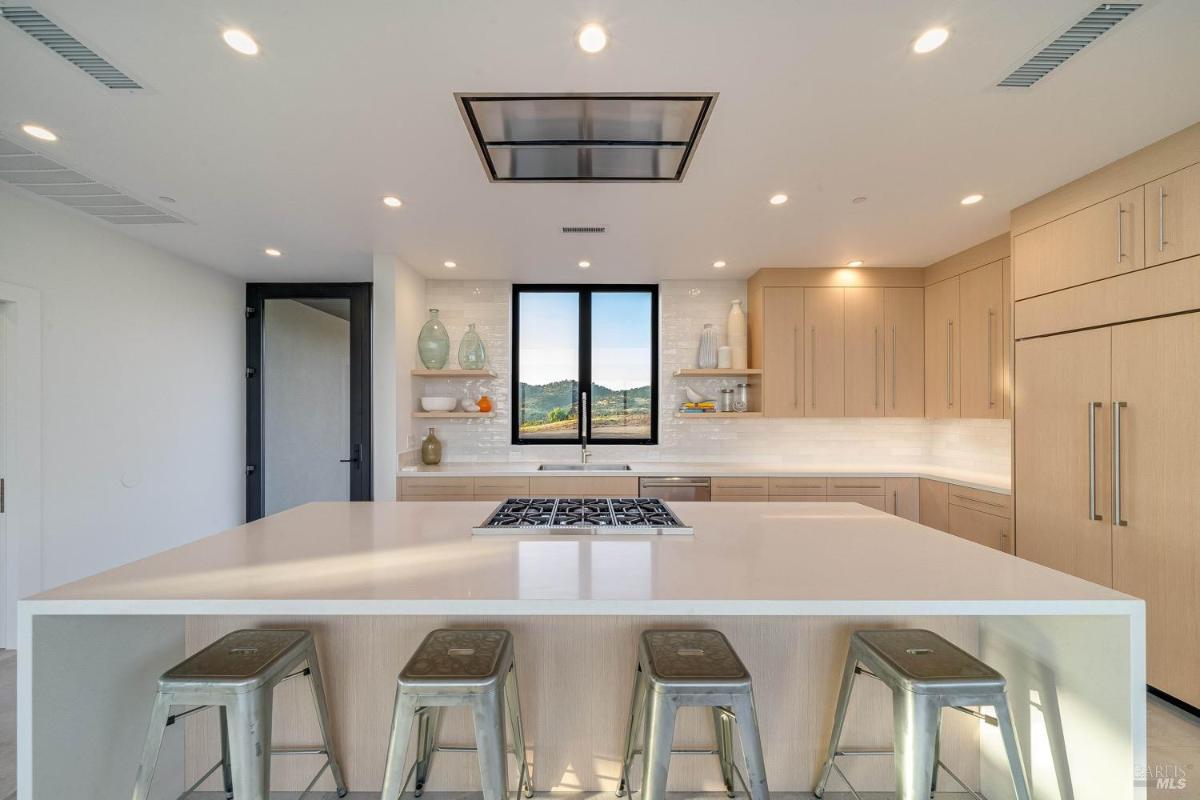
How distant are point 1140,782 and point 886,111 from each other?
2116 mm

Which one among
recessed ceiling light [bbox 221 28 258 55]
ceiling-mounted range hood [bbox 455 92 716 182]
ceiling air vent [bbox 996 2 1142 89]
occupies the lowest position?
ceiling-mounted range hood [bbox 455 92 716 182]

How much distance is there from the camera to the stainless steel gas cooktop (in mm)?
1794

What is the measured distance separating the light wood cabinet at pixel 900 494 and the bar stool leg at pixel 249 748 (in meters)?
3.99

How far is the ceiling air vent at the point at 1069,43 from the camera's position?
4.84ft

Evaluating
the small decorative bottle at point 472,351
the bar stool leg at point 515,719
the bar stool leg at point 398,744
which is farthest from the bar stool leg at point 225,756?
the small decorative bottle at point 472,351

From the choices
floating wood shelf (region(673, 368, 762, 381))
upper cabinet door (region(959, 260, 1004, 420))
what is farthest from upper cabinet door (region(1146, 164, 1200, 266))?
floating wood shelf (region(673, 368, 762, 381))

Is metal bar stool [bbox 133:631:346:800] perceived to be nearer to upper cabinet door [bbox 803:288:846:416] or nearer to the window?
the window

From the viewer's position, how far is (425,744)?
1.69 meters

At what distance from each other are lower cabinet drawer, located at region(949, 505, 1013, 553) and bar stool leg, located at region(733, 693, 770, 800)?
94.1 inches

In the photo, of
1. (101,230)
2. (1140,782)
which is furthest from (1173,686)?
(101,230)

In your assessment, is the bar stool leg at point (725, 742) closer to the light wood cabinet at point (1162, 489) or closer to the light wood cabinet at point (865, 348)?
the light wood cabinet at point (1162, 489)

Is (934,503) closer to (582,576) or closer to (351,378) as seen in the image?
(582,576)

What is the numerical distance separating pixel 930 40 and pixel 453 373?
3545 mm

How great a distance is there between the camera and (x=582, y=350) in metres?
4.73
